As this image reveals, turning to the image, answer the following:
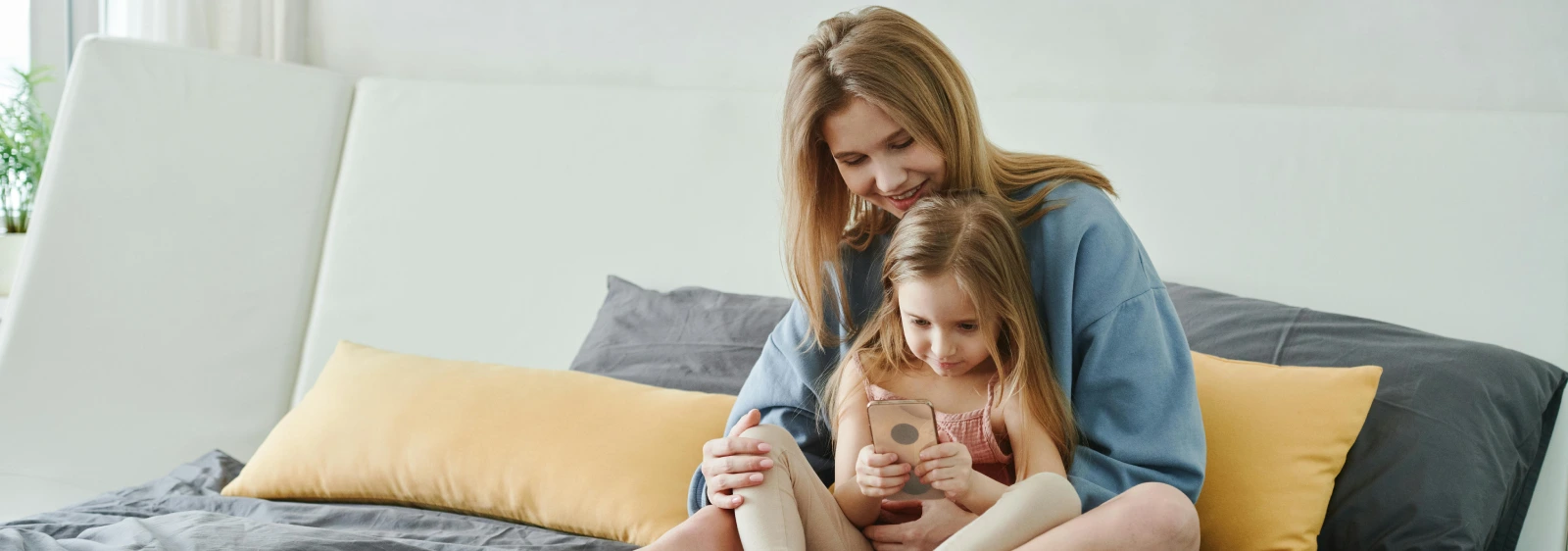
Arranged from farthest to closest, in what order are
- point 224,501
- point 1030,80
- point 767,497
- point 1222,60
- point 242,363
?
point 242,363
point 1030,80
point 1222,60
point 224,501
point 767,497

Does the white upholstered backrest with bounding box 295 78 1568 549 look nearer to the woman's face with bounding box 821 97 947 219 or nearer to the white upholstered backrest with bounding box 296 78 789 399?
the white upholstered backrest with bounding box 296 78 789 399

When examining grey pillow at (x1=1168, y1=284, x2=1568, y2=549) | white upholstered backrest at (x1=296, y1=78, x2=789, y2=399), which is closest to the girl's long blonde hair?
grey pillow at (x1=1168, y1=284, x2=1568, y2=549)

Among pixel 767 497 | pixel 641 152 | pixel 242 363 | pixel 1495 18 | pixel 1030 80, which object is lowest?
pixel 242 363

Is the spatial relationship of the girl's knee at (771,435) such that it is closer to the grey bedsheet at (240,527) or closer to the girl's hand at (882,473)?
the girl's hand at (882,473)

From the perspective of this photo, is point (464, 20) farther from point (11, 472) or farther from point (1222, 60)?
point (1222, 60)

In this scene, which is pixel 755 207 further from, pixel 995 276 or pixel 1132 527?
pixel 1132 527

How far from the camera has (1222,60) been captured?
6.10 ft

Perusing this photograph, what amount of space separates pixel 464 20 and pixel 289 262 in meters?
0.61

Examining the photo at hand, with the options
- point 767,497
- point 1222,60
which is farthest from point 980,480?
point 1222,60

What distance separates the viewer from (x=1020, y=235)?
1.28m

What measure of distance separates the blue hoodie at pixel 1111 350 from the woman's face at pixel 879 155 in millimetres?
135

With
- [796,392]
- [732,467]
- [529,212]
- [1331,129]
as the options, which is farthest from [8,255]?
[1331,129]

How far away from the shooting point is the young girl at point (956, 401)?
3.69 ft

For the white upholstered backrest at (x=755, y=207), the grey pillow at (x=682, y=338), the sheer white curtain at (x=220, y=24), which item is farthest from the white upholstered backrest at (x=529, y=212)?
the sheer white curtain at (x=220, y=24)
